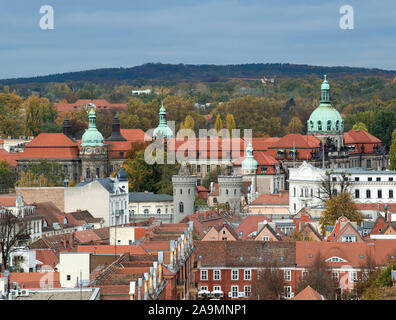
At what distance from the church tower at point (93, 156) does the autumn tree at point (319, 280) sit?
6084cm

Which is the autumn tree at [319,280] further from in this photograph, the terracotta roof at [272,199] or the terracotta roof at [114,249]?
the terracotta roof at [272,199]

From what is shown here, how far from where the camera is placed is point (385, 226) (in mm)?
66438

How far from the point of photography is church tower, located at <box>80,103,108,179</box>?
4409 inches

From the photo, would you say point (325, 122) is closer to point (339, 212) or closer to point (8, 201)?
point (339, 212)

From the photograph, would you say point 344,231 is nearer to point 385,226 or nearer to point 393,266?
point 385,226

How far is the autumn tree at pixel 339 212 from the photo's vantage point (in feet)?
237

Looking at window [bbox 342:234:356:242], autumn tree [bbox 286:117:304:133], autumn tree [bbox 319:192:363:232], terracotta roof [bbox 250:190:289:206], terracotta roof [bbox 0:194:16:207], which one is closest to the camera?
window [bbox 342:234:356:242]

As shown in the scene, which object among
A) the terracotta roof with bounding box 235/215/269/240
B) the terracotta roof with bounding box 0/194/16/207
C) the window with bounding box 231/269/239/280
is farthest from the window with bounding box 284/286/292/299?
the terracotta roof with bounding box 0/194/16/207

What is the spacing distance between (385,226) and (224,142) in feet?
172

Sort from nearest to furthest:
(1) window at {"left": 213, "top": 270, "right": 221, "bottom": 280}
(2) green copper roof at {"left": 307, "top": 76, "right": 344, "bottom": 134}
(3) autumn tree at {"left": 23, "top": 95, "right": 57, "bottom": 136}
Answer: (1) window at {"left": 213, "top": 270, "right": 221, "bottom": 280}
(2) green copper roof at {"left": 307, "top": 76, "right": 344, "bottom": 134}
(3) autumn tree at {"left": 23, "top": 95, "right": 57, "bottom": 136}

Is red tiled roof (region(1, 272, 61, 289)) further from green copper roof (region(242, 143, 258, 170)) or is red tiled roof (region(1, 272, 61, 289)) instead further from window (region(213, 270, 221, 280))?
green copper roof (region(242, 143, 258, 170))

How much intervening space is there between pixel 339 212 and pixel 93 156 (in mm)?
42278

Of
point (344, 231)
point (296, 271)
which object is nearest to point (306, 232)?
point (344, 231)

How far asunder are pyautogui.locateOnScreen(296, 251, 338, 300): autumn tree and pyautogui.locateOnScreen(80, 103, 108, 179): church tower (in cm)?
6084
